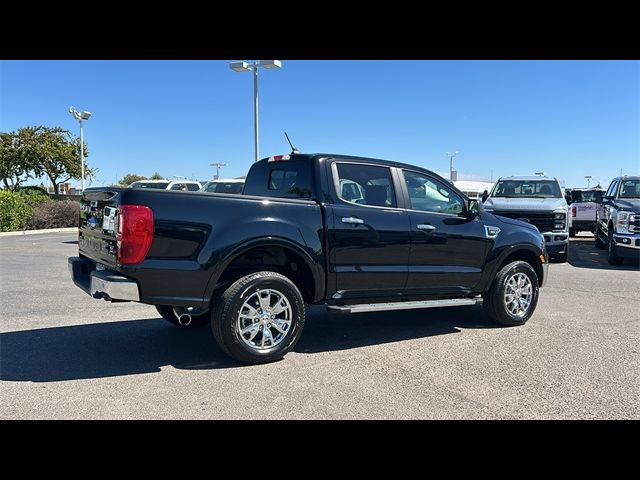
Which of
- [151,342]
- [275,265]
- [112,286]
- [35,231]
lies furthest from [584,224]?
[35,231]

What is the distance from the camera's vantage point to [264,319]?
488 cm

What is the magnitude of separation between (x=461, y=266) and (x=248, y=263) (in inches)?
98.0

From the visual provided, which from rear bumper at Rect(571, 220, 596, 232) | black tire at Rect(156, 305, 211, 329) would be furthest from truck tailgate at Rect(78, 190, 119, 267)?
rear bumper at Rect(571, 220, 596, 232)

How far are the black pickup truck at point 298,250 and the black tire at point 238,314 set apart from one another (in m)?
0.01

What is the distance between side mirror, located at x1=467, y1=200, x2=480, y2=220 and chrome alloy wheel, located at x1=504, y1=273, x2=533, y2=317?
92 centimetres

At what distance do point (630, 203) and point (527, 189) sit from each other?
258 cm

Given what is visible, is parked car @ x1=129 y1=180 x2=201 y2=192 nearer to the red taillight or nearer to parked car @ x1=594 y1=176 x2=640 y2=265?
parked car @ x1=594 y1=176 x2=640 y2=265

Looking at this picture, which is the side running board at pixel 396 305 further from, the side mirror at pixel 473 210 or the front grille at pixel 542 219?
the front grille at pixel 542 219

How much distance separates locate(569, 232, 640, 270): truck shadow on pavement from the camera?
12.2m

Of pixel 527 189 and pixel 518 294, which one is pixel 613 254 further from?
pixel 518 294

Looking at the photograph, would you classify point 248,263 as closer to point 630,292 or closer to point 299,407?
point 299,407

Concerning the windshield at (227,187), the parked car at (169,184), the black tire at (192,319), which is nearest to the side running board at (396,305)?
the black tire at (192,319)
